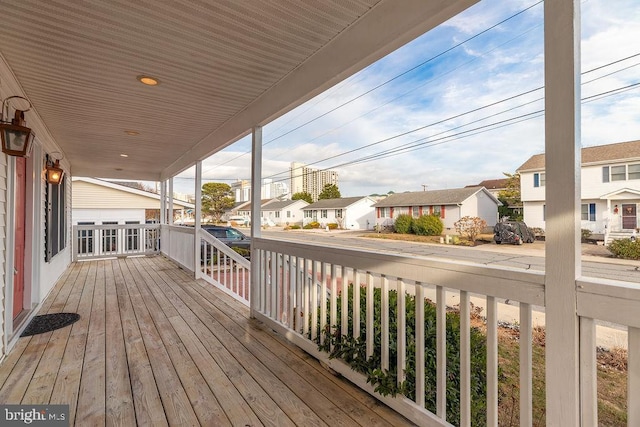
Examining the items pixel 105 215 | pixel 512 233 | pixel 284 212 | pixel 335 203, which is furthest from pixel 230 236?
pixel 512 233

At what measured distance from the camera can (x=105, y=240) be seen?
833 cm

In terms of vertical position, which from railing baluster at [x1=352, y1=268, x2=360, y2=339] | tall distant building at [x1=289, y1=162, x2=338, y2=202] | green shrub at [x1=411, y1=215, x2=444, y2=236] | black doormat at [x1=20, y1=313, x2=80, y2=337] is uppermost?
tall distant building at [x1=289, y1=162, x2=338, y2=202]

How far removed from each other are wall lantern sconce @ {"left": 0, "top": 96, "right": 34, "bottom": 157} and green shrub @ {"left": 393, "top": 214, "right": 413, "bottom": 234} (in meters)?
2.81

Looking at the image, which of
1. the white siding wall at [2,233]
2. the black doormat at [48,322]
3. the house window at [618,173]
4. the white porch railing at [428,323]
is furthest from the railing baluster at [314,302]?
the black doormat at [48,322]

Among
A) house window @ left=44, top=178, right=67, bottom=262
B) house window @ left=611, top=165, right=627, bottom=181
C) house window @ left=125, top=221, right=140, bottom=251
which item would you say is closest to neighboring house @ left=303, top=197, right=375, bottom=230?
house window @ left=611, top=165, right=627, bottom=181

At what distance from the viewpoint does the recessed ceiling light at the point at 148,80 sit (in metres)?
2.83

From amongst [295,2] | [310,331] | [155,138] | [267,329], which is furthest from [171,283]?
[295,2]

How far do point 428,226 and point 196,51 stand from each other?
2087mm

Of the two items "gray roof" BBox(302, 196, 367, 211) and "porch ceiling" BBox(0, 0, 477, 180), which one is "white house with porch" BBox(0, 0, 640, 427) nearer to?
"porch ceiling" BBox(0, 0, 477, 180)

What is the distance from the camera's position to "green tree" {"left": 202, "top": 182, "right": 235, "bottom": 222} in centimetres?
1786

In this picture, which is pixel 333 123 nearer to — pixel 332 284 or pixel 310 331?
pixel 332 284

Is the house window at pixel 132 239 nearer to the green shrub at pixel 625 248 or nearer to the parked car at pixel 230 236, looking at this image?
the parked car at pixel 230 236

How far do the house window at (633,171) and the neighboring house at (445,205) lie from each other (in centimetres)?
39

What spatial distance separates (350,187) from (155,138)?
408 centimetres
